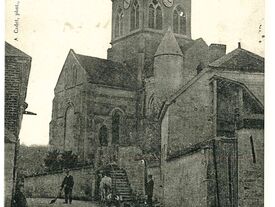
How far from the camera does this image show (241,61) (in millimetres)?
16578

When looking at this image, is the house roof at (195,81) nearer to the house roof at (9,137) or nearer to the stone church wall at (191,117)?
the stone church wall at (191,117)

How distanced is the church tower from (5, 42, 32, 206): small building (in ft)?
46.6

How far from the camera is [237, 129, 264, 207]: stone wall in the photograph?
42.8ft

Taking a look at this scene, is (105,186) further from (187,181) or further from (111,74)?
(111,74)

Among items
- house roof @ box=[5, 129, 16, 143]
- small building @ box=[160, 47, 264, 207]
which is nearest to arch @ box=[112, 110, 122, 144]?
small building @ box=[160, 47, 264, 207]

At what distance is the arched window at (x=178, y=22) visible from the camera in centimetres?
2802

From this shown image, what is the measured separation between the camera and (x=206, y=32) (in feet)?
52.6

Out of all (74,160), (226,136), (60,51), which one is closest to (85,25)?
(60,51)

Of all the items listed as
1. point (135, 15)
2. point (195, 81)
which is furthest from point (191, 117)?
A: point (135, 15)

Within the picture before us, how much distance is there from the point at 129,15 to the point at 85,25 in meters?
14.5

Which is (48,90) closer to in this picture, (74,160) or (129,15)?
(74,160)

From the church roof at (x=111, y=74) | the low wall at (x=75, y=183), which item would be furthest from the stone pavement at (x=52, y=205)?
the church roof at (x=111, y=74)

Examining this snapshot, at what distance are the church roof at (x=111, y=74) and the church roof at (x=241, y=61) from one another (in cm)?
892

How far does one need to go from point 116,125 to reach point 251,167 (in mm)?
13329
